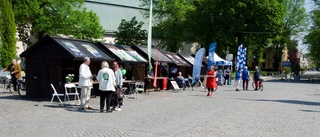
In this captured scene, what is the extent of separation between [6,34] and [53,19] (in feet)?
21.8

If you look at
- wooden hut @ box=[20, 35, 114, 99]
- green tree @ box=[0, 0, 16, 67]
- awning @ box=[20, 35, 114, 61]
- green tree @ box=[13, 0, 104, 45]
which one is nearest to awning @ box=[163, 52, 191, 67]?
awning @ box=[20, 35, 114, 61]

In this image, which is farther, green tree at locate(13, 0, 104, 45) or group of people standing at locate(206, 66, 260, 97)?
green tree at locate(13, 0, 104, 45)

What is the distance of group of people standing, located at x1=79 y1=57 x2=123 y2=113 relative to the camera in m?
13.4

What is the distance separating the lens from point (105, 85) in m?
13.3

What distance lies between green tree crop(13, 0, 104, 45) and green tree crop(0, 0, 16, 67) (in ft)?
12.6

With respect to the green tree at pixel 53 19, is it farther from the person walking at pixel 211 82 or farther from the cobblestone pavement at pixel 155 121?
the cobblestone pavement at pixel 155 121

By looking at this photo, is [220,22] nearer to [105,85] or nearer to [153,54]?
[153,54]

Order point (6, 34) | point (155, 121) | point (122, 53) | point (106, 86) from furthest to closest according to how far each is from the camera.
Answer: point (6, 34), point (122, 53), point (106, 86), point (155, 121)

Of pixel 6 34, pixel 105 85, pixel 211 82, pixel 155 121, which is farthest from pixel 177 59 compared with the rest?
pixel 155 121

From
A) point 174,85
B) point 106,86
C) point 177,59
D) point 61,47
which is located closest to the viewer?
point 106,86

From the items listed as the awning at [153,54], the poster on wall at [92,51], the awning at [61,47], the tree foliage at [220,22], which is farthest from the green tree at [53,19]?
the awning at [61,47]

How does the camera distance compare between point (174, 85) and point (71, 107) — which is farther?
point (174, 85)

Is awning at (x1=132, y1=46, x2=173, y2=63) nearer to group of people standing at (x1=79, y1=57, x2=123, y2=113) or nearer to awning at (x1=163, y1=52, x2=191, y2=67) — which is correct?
awning at (x1=163, y1=52, x2=191, y2=67)

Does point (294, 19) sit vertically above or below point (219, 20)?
above
